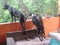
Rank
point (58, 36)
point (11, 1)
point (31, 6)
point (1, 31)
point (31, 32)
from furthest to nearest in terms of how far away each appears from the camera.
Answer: point (31, 6)
point (11, 1)
point (1, 31)
point (31, 32)
point (58, 36)

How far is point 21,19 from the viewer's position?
11.2 feet

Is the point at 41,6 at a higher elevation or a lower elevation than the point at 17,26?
higher

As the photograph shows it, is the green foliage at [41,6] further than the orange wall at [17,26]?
Yes

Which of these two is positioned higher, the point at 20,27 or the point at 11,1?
the point at 11,1

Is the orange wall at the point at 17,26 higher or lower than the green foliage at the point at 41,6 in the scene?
lower

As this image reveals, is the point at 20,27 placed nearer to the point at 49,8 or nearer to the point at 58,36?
the point at 49,8

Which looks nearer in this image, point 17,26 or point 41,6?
point 17,26

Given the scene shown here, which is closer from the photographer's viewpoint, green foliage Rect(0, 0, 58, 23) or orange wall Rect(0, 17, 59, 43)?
orange wall Rect(0, 17, 59, 43)

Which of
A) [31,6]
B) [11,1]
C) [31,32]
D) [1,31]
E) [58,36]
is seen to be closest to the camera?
[58,36]

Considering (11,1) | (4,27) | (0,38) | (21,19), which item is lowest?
(0,38)

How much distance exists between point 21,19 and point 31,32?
0.36 m

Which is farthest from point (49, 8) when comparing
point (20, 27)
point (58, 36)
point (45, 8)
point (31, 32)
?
A: point (58, 36)

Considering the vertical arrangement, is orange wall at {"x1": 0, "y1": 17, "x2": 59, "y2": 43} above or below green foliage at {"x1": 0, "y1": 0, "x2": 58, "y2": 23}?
below

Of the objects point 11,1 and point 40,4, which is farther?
point 40,4
